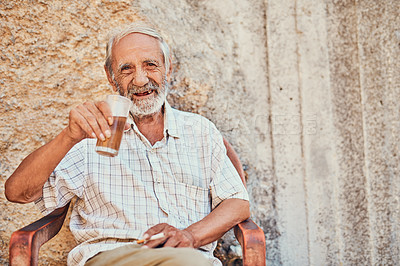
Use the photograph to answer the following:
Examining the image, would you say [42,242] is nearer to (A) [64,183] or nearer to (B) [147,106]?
(A) [64,183]

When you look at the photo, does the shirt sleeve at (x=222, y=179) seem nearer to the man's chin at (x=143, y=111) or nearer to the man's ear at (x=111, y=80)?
the man's chin at (x=143, y=111)

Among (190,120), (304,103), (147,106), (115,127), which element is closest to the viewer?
(115,127)

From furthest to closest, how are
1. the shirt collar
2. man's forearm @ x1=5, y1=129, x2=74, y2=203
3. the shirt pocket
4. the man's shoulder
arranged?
the man's shoulder
the shirt collar
the shirt pocket
man's forearm @ x1=5, y1=129, x2=74, y2=203

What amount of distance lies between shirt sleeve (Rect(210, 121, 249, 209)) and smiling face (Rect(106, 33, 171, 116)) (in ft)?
1.20

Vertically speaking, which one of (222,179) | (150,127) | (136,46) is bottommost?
(222,179)

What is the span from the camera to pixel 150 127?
82.7 inches

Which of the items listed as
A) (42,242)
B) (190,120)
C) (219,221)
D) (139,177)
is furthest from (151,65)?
(42,242)

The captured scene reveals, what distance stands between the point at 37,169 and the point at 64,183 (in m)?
0.23

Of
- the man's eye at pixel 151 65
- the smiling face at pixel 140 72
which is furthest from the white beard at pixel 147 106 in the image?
the man's eye at pixel 151 65

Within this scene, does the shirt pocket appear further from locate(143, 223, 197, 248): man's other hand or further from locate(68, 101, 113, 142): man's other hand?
locate(68, 101, 113, 142): man's other hand

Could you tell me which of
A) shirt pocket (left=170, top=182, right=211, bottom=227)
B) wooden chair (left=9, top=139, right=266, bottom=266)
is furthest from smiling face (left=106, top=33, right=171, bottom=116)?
wooden chair (left=9, top=139, right=266, bottom=266)

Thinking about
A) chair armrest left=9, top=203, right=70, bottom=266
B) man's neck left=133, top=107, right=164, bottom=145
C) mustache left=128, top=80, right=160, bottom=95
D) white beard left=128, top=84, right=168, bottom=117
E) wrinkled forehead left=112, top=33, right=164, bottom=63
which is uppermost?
wrinkled forehead left=112, top=33, right=164, bottom=63

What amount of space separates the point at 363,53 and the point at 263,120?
81 centimetres

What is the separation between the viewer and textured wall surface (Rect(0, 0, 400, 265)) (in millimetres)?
2516
